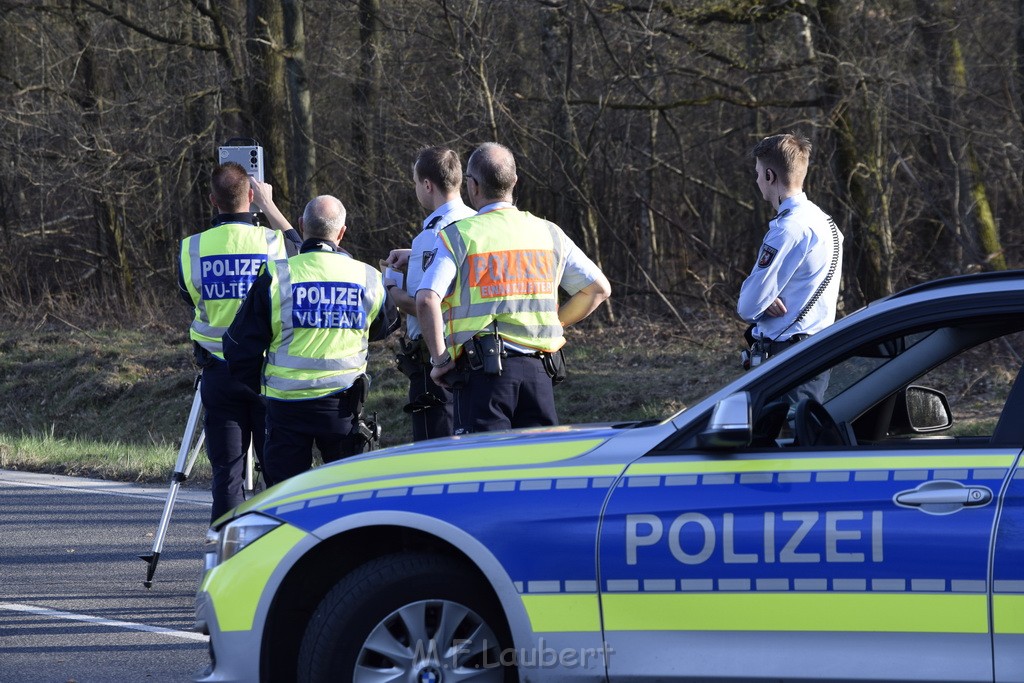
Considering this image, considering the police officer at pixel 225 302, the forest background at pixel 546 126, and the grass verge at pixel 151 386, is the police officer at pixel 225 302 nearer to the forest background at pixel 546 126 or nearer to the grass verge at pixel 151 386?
the grass verge at pixel 151 386

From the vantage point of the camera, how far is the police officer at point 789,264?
18.6 ft

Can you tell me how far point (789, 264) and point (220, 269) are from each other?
2.59 metres

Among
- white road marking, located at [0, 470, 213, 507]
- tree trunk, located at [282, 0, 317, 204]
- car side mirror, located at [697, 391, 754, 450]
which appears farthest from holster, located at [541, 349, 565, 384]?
tree trunk, located at [282, 0, 317, 204]

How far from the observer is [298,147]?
20.1 m

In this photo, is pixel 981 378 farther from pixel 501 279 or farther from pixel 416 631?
pixel 416 631

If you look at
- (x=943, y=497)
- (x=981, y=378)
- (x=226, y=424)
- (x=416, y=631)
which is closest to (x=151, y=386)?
(x=981, y=378)

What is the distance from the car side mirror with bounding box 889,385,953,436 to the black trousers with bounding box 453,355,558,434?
1.50m

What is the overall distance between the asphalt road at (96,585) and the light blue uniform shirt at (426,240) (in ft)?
5.80

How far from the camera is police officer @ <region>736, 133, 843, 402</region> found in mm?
5660

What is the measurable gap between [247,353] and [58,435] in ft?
42.9

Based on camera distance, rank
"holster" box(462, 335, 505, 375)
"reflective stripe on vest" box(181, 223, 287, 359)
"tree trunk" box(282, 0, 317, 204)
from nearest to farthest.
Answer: "holster" box(462, 335, 505, 375)
"reflective stripe on vest" box(181, 223, 287, 359)
"tree trunk" box(282, 0, 317, 204)

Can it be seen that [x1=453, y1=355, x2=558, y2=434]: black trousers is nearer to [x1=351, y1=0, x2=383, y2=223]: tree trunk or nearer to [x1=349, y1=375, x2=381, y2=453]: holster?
[x1=349, y1=375, x2=381, y2=453]: holster

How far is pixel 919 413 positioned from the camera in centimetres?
469

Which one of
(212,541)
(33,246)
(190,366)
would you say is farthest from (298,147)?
(212,541)
